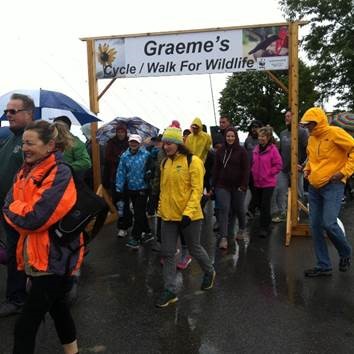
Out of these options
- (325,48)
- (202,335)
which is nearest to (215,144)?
(202,335)

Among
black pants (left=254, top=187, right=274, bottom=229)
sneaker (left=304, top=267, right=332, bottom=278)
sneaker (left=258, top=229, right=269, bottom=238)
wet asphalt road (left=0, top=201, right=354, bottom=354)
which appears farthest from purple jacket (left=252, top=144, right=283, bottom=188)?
sneaker (left=304, top=267, right=332, bottom=278)

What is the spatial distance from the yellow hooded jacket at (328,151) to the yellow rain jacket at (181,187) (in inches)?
58.3

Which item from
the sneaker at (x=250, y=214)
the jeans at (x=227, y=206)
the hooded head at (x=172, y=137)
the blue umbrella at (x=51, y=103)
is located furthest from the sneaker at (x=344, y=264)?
the blue umbrella at (x=51, y=103)

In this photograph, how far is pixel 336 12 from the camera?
30.3m

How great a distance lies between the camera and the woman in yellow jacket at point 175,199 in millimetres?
4766

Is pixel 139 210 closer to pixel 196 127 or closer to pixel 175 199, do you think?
pixel 196 127

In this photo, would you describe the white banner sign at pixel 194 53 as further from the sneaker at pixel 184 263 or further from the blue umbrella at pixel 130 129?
the sneaker at pixel 184 263

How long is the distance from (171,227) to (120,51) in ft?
14.1

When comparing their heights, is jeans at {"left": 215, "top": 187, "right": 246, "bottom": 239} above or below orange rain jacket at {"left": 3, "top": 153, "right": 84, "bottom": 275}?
below

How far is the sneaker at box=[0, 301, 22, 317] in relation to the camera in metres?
4.46

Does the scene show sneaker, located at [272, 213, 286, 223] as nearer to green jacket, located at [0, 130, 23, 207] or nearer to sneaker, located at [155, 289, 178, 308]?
sneaker, located at [155, 289, 178, 308]

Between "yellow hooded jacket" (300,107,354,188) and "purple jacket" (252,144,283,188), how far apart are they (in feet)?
8.11

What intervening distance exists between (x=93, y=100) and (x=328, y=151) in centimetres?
467

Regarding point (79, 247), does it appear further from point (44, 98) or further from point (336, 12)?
point (336, 12)
